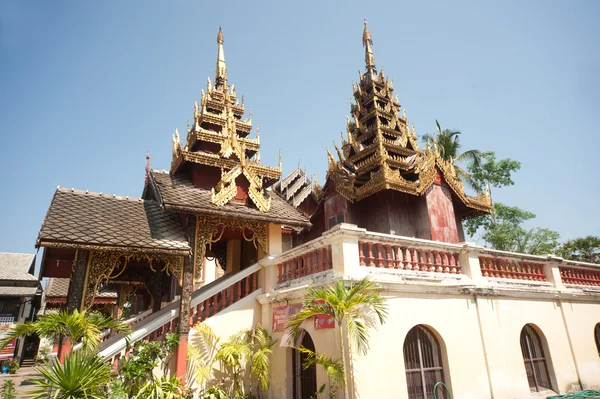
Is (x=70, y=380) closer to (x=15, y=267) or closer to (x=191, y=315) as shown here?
(x=191, y=315)

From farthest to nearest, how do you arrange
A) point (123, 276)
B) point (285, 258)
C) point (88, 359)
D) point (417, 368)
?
point (123, 276)
point (285, 258)
point (417, 368)
point (88, 359)

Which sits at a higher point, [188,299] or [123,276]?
[123,276]

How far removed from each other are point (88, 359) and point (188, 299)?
278 centimetres

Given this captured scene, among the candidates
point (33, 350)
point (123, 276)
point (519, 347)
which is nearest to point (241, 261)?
point (123, 276)

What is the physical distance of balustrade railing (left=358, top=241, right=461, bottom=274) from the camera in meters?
8.09

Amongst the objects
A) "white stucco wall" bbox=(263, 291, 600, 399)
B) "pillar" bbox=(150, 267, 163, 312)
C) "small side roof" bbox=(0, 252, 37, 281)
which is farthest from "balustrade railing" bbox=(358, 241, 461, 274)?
"small side roof" bbox=(0, 252, 37, 281)

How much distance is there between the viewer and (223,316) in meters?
9.37

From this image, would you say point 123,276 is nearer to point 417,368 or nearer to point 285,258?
point 285,258

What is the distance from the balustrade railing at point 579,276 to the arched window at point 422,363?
21.7ft

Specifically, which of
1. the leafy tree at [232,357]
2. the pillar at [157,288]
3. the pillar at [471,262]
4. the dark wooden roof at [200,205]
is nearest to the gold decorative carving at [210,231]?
the dark wooden roof at [200,205]

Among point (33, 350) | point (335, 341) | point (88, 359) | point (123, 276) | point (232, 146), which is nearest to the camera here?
point (88, 359)

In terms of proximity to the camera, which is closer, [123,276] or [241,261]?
[241,261]

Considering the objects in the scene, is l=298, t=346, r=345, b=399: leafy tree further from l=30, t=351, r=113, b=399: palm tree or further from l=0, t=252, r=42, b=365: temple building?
l=0, t=252, r=42, b=365: temple building

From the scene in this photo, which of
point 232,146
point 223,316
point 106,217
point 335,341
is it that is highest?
point 232,146
